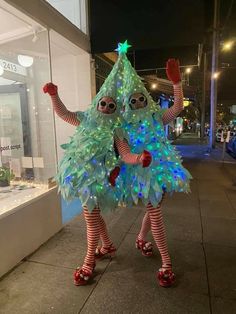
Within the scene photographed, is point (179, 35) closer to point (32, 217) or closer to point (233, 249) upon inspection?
point (233, 249)

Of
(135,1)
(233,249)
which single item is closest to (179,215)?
(233,249)

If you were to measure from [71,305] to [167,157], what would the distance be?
60.3 inches

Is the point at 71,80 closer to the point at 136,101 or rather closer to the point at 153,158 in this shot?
the point at 136,101

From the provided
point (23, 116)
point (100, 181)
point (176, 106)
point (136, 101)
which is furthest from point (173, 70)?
point (23, 116)

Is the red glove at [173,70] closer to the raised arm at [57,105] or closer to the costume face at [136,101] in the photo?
the costume face at [136,101]

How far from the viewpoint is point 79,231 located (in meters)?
3.67

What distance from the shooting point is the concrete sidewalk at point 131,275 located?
7.13 ft

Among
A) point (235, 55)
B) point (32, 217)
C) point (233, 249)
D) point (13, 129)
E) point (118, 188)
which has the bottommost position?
point (233, 249)

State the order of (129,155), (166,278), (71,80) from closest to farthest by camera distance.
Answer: (129,155), (166,278), (71,80)

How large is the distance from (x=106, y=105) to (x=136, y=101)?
0.92 ft

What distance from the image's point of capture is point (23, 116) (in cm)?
484

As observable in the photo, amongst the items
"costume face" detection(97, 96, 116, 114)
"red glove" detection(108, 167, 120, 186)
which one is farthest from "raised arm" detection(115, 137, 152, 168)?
"costume face" detection(97, 96, 116, 114)

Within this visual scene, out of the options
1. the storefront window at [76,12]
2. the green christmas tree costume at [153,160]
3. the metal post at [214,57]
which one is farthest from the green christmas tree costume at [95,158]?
the metal post at [214,57]

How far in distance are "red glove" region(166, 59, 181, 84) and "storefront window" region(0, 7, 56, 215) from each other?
77.8 inches
